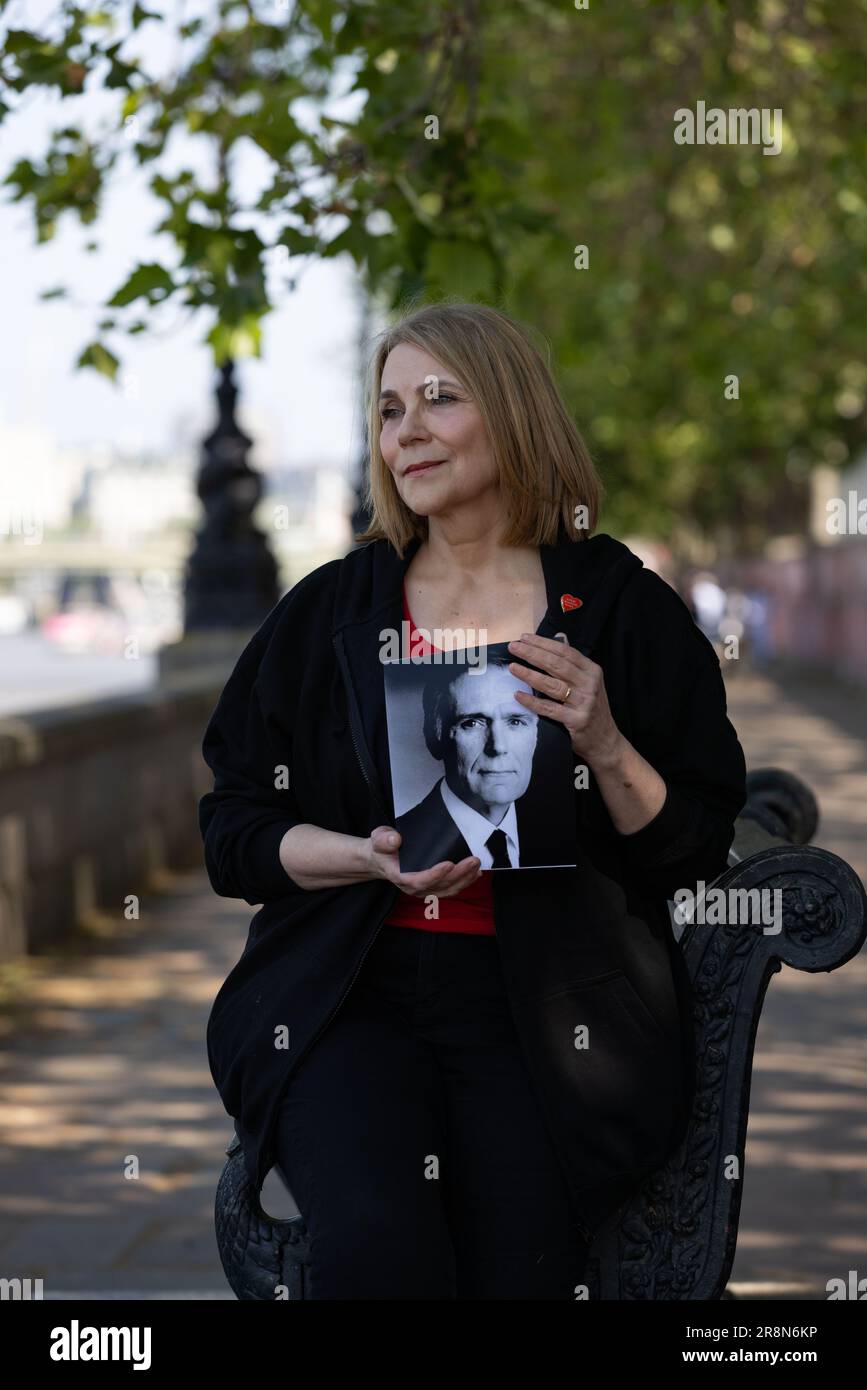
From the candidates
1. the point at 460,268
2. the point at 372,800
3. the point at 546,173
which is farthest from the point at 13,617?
the point at 372,800

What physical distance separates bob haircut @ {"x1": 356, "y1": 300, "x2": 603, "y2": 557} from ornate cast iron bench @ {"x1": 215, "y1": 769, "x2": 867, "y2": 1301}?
0.65 metres

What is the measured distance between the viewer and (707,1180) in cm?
313

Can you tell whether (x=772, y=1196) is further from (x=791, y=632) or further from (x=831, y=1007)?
(x=791, y=632)

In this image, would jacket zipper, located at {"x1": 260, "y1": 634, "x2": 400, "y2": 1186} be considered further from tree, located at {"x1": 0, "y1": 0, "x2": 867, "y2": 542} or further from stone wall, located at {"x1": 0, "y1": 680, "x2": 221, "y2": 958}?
stone wall, located at {"x1": 0, "y1": 680, "x2": 221, "y2": 958}

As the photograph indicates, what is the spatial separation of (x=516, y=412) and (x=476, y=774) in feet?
2.07

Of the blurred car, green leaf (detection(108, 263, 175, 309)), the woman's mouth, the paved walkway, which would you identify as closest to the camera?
the woman's mouth

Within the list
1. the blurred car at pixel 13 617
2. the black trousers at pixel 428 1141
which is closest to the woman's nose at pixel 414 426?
the black trousers at pixel 428 1141

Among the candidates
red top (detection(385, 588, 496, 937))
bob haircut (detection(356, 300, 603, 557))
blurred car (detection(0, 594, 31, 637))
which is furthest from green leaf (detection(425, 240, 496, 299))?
blurred car (detection(0, 594, 31, 637))

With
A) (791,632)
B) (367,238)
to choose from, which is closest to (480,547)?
(367,238)

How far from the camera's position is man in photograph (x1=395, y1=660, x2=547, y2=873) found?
2.87 meters

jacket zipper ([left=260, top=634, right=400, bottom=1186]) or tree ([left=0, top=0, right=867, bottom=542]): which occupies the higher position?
tree ([left=0, top=0, right=867, bottom=542])

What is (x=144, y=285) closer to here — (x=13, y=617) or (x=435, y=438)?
(x=435, y=438)

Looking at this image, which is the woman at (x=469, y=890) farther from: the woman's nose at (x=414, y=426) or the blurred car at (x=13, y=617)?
the blurred car at (x=13, y=617)

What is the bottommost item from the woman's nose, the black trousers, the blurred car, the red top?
the black trousers
